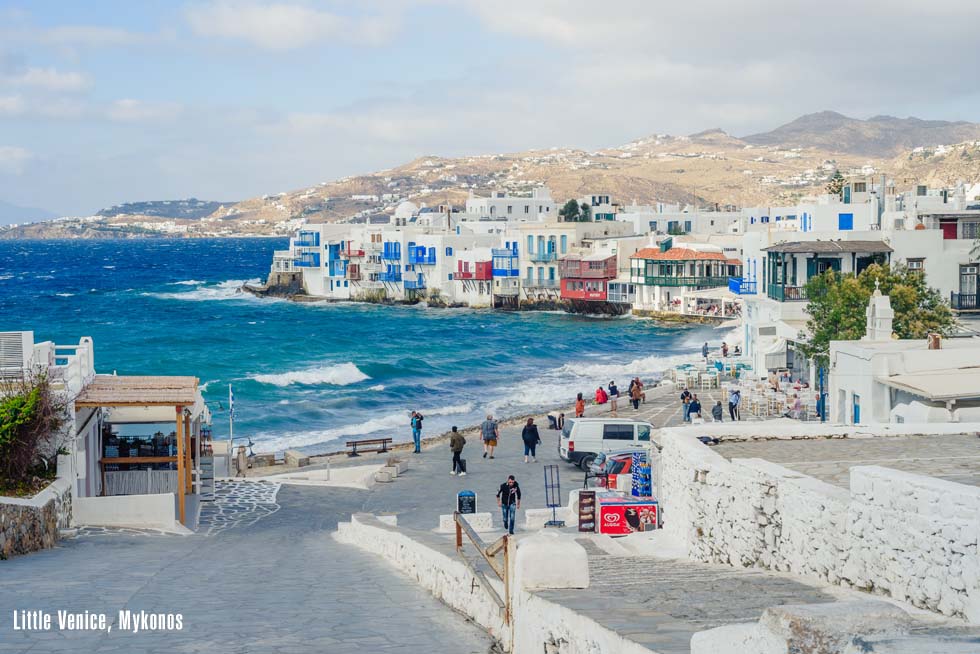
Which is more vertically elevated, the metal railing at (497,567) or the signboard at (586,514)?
the metal railing at (497,567)

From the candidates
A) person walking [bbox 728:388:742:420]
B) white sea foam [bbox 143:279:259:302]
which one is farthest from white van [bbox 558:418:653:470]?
white sea foam [bbox 143:279:259:302]

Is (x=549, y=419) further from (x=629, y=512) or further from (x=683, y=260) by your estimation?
Answer: (x=683, y=260)

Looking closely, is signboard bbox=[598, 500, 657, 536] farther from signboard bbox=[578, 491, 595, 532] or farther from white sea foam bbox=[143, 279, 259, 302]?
white sea foam bbox=[143, 279, 259, 302]

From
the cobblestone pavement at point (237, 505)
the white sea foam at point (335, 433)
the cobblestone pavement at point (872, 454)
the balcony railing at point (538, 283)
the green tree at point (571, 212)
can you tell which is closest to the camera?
the cobblestone pavement at point (872, 454)

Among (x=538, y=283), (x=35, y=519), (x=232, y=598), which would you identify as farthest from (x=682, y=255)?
(x=232, y=598)

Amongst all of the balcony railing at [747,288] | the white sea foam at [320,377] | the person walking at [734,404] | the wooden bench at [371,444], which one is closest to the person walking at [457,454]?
the wooden bench at [371,444]

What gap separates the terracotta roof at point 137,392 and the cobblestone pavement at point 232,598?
2312 mm

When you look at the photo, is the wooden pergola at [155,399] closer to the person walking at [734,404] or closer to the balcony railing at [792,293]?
the person walking at [734,404]

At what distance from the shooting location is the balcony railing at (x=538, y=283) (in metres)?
98.0

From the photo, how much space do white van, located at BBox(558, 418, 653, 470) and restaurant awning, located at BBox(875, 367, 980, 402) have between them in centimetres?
802

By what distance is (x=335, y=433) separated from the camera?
131 ft

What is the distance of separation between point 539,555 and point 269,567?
5810 millimetres

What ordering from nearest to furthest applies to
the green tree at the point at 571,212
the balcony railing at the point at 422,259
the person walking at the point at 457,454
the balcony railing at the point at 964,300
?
the person walking at the point at 457,454, the balcony railing at the point at 964,300, the balcony railing at the point at 422,259, the green tree at the point at 571,212

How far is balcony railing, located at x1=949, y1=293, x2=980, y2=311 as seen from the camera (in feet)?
113
